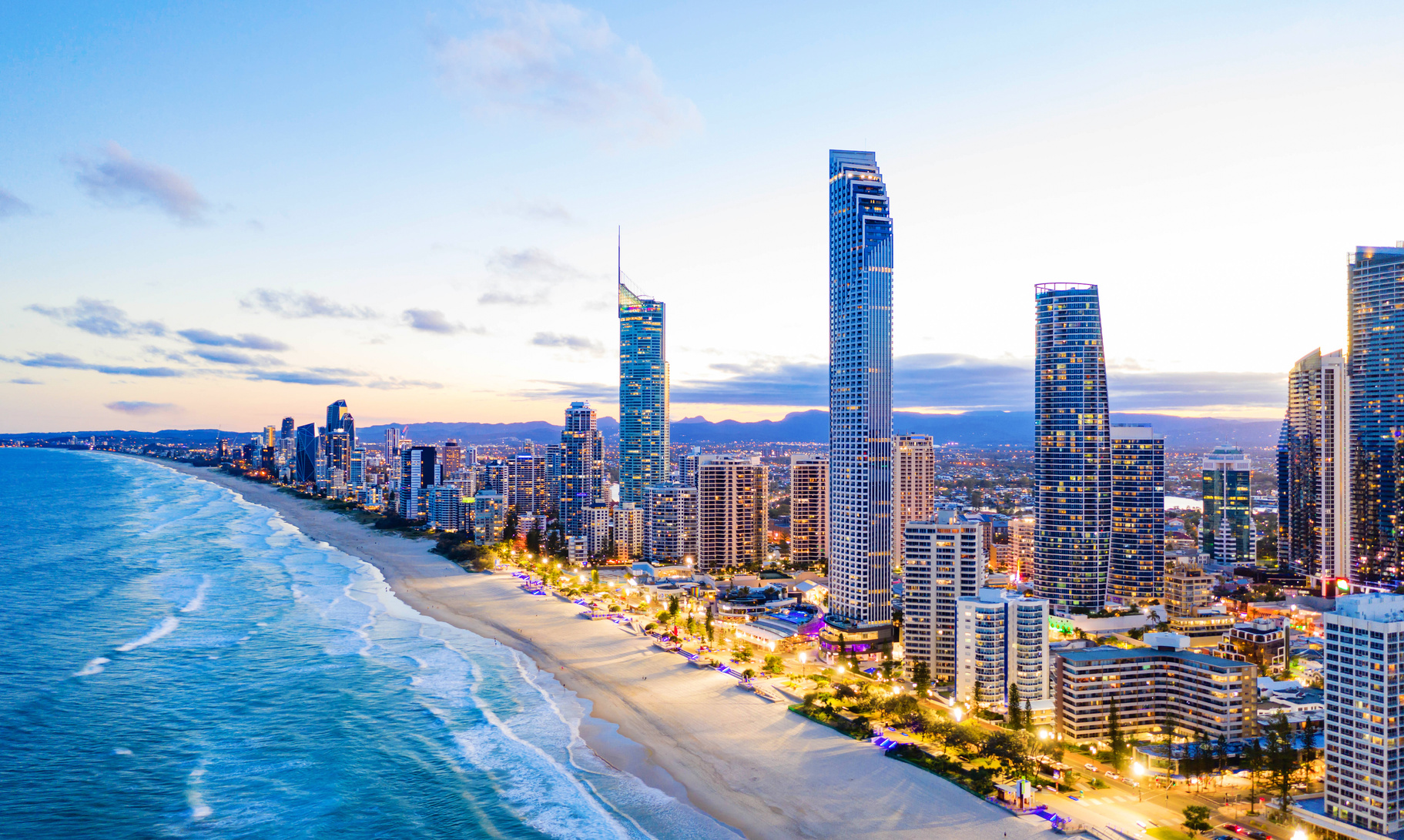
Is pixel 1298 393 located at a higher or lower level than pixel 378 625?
higher

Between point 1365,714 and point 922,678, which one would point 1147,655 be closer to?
point 922,678

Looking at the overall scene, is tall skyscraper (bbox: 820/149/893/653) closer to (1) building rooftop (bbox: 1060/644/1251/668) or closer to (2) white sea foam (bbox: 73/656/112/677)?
(1) building rooftop (bbox: 1060/644/1251/668)

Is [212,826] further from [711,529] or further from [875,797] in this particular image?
[711,529]


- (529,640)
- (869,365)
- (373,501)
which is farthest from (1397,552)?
(373,501)

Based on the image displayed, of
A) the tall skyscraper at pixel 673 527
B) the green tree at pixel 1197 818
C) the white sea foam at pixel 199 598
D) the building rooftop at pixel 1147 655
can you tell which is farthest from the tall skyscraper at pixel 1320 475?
the white sea foam at pixel 199 598

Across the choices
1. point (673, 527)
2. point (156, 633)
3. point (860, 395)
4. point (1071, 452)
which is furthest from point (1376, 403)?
point (156, 633)

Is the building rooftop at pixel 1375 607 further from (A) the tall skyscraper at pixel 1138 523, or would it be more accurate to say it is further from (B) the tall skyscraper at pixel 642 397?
(B) the tall skyscraper at pixel 642 397
